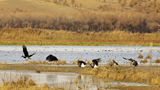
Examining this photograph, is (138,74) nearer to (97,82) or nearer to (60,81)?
(97,82)

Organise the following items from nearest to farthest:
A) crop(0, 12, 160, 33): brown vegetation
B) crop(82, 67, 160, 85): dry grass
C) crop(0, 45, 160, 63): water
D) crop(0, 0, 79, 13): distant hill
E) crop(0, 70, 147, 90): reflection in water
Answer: crop(0, 70, 147, 90): reflection in water
crop(82, 67, 160, 85): dry grass
crop(0, 45, 160, 63): water
crop(0, 12, 160, 33): brown vegetation
crop(0, 0, 79, 13): distant hill

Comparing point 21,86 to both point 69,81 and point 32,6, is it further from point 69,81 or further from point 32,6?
point 32,6

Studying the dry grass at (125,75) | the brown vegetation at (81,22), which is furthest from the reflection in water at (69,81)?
the brown vegetation at (81,22)

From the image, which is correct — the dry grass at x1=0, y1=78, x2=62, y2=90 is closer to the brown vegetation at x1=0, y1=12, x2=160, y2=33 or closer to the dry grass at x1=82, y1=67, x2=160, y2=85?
the dry grass at x1=82, y1=67, x2=160, y2=85

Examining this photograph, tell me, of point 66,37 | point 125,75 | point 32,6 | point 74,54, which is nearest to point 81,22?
point 66,37

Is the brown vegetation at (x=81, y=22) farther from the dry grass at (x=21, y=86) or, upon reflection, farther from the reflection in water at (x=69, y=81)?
the dry grass at (x=21, y=86)

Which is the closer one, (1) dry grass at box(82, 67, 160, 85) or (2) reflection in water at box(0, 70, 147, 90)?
(2) reflection in water at box(0, 70, 147, 90)

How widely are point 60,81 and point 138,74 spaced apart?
3583 millimetres

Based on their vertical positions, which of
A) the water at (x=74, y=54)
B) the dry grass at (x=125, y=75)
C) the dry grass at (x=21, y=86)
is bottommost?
the water at (x=74, y=54)

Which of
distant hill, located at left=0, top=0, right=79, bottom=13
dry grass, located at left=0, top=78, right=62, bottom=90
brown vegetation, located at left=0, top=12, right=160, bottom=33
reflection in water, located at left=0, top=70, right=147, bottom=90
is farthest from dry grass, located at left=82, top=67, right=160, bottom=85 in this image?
distant hill, located at left=0, top=0, right=79, bottom=13

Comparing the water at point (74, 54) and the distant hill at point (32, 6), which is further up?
the distant hill at point (32, 6)

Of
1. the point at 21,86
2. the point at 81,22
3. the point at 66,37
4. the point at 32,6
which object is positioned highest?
the point at 32,6

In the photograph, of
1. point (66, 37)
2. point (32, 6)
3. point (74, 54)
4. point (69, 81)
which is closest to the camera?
point (69, 81)

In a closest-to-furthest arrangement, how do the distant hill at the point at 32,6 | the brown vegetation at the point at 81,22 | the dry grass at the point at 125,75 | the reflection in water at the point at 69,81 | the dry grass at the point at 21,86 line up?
the dry grass at the point at 21,86 → the reflection in water at the point at 69,81 → the dry grass at the point at 125,75 → the brown vegetation at the point at 81,22 → the distant hill at the point at 32,6
